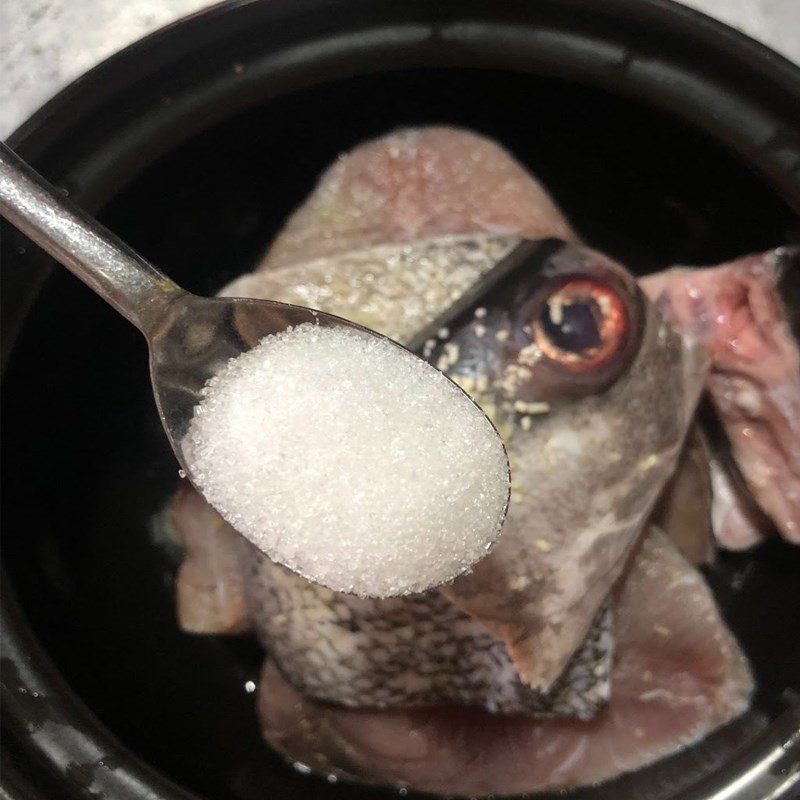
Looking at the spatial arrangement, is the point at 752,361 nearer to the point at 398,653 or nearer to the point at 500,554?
the point at 500,554

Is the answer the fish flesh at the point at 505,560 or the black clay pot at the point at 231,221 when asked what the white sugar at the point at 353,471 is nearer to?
the fish flesh at the point at 505,560

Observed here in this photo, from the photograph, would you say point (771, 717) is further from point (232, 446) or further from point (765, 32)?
point (765, 32)

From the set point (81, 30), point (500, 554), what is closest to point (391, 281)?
point (500, 554)

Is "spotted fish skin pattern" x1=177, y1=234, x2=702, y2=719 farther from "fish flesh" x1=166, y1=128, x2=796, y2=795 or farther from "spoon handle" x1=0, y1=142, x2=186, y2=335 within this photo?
"spoon handle" x1=0, y1=142, x2=186, y2=335

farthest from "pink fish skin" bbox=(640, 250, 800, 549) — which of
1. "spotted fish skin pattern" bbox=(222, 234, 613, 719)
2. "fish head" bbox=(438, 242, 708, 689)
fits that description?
"spotted fish skin pattern" bbox=(222, 234, 613, 719)

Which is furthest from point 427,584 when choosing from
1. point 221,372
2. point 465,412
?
point 221,372

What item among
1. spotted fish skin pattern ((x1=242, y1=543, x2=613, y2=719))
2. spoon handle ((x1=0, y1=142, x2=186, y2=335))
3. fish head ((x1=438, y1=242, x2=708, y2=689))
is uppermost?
fish head ((x1=438, y1=242, x2=708, y2=689))
